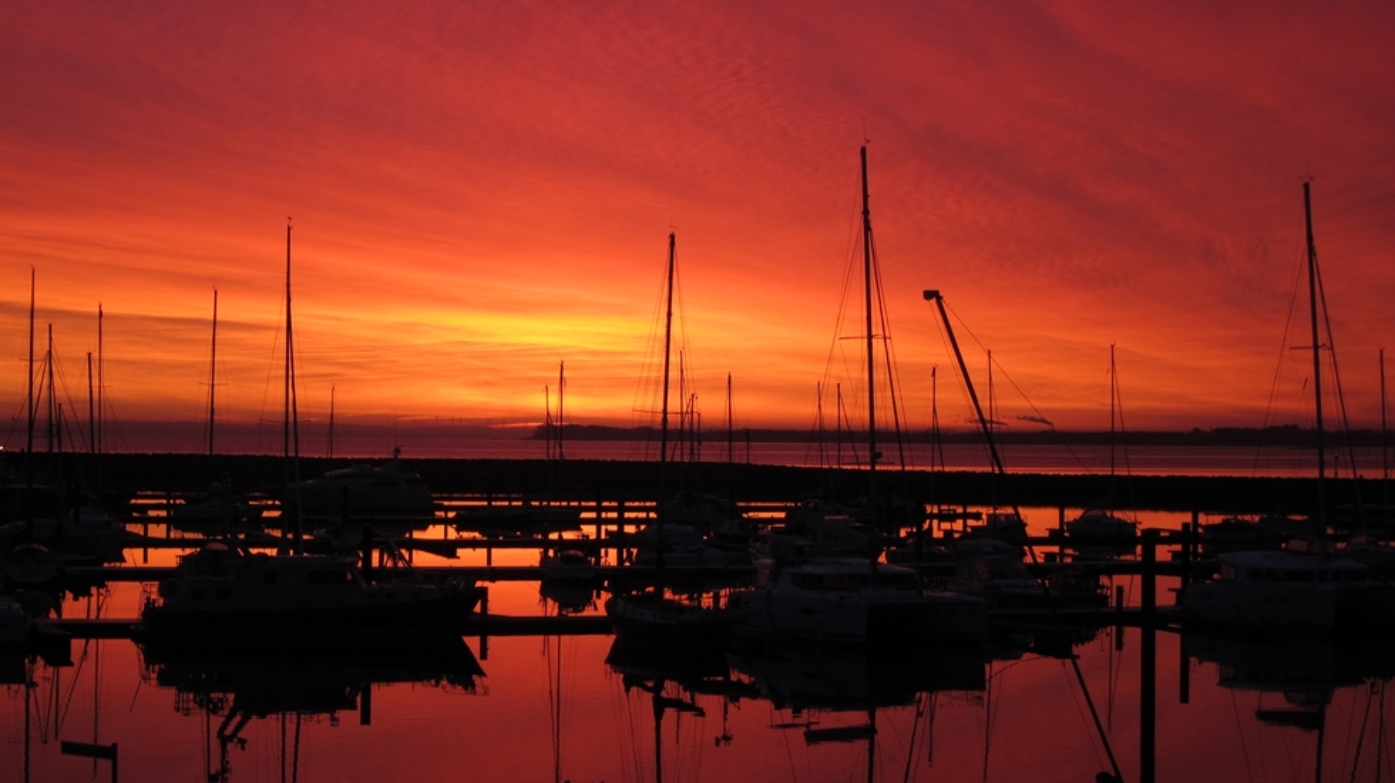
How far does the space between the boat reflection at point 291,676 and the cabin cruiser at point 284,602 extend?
17.5 inches

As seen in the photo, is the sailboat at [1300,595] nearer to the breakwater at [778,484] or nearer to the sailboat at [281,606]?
the sailboat at [281,606]

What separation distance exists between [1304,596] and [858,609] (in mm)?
12870

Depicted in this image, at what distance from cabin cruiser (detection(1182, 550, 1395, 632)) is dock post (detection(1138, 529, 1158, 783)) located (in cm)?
563

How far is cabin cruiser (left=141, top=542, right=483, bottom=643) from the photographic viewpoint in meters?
34.2

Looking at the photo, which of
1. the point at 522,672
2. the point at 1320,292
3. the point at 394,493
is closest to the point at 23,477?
the point at 394,493

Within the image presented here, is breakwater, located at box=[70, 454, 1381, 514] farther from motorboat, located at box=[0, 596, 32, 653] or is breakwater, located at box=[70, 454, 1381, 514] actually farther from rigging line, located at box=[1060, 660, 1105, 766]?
motorboat, located at box=[0, 596, 32, 653]

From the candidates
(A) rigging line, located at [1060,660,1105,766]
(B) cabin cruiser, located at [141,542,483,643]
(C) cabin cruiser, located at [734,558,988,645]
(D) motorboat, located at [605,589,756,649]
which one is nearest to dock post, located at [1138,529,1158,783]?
(A) rigging line, located at [1060,660,1105,766]

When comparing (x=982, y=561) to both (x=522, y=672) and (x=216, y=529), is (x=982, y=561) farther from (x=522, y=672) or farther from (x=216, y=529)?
(x=216, y=529)

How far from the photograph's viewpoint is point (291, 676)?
31812 mm

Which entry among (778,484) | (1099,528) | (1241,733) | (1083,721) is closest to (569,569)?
(1083,721)

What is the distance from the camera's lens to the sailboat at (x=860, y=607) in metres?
34.0

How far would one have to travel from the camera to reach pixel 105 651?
33906 millimetres

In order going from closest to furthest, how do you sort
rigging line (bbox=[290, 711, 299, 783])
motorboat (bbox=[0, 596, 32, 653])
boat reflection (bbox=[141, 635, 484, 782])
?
rigging line (bbox=[290, 711, 299, 783]), boat reflection (bbox=[141, 635, 484, 782]), motorboat (bbox=[0, 596, 32, 653])

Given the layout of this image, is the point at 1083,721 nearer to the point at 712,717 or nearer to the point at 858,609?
the point at 858,609
